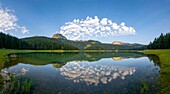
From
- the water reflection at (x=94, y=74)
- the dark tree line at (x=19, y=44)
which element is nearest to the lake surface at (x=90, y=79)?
the water reflection at (x=94, y=74)

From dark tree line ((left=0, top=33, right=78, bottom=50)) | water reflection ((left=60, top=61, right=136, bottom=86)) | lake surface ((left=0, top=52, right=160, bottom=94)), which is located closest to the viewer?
lake surface ((left=0, top=52, right=160, bottom=94))

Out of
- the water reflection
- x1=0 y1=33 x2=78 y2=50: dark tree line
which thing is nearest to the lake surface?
the water reflection

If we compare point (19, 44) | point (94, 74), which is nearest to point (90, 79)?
point (94, 74)

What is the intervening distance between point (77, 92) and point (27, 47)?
157388 millimetres

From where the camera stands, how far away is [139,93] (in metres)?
13.9

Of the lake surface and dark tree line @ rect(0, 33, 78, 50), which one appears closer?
the lake surface

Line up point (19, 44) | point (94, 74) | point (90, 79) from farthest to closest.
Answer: point (19, 44), point (94, 74), point (90, 79)

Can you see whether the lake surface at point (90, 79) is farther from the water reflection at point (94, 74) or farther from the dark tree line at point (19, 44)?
the dark tree line at point (19, 44)

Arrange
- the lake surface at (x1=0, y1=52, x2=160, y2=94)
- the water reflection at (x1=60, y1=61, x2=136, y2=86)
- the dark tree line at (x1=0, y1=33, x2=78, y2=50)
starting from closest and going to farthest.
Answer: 1. the lake surface at (x1=0, y1=52, x2=160, y2=94)
2. the water reflection at (x1=60, y1=61, x2=136, y2=86)
3. the dark tree line at (x1=0, y1=33, x2=78, y2=50)

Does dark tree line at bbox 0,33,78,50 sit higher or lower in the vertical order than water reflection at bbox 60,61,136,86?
higher

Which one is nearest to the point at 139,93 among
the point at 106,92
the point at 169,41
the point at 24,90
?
the point at 106,92

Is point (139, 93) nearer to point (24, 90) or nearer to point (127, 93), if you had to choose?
point (127, 93)

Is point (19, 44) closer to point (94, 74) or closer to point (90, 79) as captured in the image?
point (94, 74)

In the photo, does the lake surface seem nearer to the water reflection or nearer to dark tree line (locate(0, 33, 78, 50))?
the water reflection
